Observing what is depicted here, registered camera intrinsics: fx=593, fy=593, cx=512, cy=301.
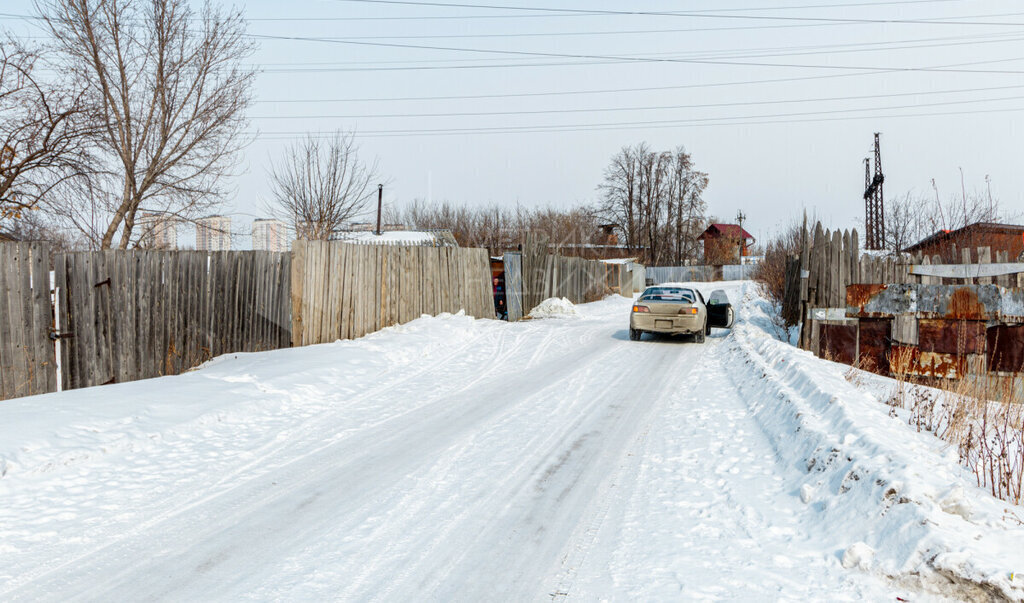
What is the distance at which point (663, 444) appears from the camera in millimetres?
5840

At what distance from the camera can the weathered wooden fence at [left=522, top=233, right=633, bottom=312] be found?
67.2ft

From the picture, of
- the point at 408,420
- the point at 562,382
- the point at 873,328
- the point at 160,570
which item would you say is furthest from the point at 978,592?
the point at 873,328

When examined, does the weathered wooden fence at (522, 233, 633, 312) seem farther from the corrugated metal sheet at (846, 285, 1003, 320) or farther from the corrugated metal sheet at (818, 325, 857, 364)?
the corrugated metal sheet at (846, 285, 1003, 320)

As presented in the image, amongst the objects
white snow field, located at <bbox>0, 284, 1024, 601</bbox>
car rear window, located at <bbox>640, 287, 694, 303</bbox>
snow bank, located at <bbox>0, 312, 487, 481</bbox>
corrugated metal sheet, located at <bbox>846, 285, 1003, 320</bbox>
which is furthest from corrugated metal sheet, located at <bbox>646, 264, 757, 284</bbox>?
white snow field, located at <bbox>0, 284, 1024, 601</bbox>

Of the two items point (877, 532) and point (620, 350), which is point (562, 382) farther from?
point (877, 532)

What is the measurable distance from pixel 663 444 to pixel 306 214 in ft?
67.3

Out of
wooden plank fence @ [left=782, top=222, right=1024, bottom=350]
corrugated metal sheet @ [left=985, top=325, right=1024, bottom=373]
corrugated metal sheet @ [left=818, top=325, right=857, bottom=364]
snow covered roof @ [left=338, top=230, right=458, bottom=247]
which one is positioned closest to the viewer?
corrugated metal sheet @ [left=985, top=325, right=1024, bottom=373]

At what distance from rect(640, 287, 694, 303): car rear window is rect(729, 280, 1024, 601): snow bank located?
310 inches

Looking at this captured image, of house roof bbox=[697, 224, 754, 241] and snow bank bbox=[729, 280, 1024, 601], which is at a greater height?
house roof bbox=[697, 224, 754, 241]

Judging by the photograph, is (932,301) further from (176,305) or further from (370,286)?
(176,305)

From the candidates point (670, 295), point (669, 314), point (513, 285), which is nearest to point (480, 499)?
point (669, 314)

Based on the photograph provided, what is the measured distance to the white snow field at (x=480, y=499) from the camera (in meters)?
3.14

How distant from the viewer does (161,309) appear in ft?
30.3

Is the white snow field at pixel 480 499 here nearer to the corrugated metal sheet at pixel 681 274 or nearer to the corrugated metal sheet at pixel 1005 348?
the corrugated metal sheet at pixel 1005 348
